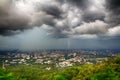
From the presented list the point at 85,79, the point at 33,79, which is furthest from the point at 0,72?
the point at 33,79

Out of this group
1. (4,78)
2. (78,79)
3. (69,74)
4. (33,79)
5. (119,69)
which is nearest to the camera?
(4,78)

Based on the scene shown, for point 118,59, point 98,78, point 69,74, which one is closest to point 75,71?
point 69,74

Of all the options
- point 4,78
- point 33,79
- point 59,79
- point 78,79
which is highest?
point 4,78

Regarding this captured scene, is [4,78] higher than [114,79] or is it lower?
higher

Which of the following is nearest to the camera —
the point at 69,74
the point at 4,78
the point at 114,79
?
the point at 4,78

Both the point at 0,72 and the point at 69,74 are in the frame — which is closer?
the point at 0,72

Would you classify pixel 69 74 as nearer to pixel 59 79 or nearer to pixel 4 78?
pixel 59 79

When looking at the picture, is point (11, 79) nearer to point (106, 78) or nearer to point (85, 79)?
point (106, 78)

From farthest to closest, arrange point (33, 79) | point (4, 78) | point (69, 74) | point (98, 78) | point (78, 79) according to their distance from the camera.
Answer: point (33, 79) < point (69, 74) < point (78, 79) < point (98, 78) < point (4, 78)

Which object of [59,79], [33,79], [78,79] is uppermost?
[59,79]
